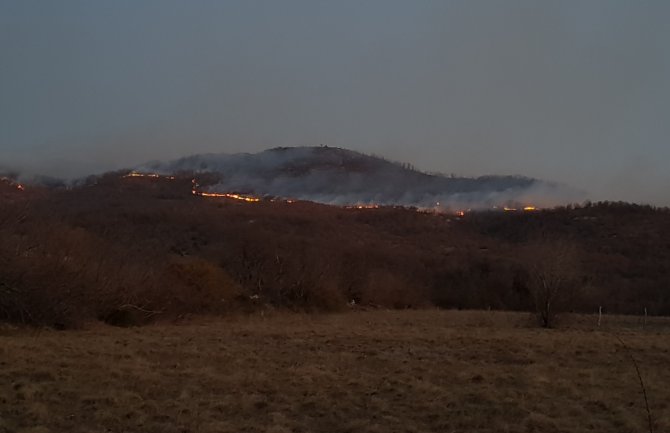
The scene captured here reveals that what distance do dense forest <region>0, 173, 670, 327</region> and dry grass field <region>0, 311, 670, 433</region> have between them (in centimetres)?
597

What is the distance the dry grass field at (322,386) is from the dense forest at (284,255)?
597cm

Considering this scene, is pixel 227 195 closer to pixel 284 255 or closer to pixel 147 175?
pixel 147 175

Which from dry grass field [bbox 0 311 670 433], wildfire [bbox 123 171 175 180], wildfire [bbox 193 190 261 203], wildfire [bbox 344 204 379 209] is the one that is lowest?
dry grass field [bbox 0 311 670 433]

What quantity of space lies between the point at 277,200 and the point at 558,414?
91.3 m

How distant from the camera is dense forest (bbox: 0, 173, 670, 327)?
25516 mm

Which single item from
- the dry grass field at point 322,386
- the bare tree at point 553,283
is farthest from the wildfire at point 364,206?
the dry grass field at point 322,386

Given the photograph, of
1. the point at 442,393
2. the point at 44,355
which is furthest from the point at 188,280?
the point at 442,393

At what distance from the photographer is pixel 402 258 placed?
2783 inches

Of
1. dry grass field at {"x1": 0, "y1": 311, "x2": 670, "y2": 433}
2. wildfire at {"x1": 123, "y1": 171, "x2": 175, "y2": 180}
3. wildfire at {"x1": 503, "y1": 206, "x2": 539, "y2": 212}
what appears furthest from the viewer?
wildfire at {"x1": 123, "y1": 171, "x2": 175, "y2": 180}

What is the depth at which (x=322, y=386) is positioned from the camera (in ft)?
41.3

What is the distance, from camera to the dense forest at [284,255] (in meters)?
25.5

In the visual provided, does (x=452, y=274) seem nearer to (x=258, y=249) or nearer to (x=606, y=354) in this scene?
(x=258, y=249)

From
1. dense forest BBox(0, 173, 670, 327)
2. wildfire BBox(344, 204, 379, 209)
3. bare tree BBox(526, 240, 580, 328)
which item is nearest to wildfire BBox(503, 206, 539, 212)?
dense forest BBox(0, 173, 670, 327)

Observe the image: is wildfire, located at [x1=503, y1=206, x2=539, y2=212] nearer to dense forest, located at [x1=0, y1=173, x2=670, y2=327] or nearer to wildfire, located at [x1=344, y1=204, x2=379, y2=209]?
dense forest, located at [x1=0, y1=173, x2=670, y2=327]
